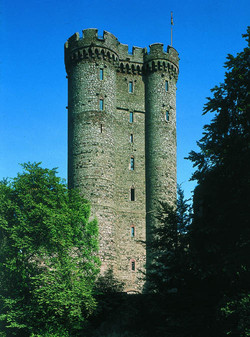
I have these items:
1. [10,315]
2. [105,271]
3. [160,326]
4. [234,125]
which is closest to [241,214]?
[234,125]

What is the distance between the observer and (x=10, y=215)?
33.5 meters

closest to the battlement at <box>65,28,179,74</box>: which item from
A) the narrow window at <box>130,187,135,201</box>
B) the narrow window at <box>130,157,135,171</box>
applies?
the narrow window at <box>130,157,135,171</box>

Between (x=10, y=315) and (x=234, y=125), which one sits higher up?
(x=234, y=125)

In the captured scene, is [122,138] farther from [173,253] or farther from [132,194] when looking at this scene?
[173,253]

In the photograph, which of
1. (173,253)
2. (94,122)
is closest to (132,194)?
(94,122)

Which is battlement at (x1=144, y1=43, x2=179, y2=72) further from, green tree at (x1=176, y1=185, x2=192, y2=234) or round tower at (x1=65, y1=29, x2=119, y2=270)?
green tree at (x1=176, y1=185, x2=192, y2=234)

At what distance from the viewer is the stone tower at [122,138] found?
147ft

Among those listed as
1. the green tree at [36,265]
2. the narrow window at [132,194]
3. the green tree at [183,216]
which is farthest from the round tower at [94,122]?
the green tree at [183,216]

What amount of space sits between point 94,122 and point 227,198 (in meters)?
24.7

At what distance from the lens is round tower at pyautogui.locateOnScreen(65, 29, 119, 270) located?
145ft

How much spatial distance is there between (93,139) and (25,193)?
12440 millimetres

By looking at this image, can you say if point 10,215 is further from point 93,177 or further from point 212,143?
point 212,143

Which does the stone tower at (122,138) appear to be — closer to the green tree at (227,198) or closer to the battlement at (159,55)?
the battlement at (159,55)

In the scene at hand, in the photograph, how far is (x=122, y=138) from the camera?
160 ft
